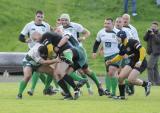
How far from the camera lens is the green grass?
3712cm

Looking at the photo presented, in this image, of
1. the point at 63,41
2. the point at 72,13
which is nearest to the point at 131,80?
the point at 63,41

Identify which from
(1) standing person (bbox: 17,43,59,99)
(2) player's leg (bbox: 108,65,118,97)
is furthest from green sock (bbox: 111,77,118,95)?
(1) standing person (bbox: 17,43,59,99)

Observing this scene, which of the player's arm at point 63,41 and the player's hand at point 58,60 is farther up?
the player's arm at point 63,41

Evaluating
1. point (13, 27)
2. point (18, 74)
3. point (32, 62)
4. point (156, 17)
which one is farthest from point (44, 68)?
point (156, 17)

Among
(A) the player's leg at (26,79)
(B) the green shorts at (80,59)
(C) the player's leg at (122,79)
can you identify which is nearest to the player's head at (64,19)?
(B) the green shorts at (80,59)

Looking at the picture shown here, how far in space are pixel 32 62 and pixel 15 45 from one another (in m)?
18.7

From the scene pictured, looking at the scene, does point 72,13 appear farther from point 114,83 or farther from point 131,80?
point 131,80

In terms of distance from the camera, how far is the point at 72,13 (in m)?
39.5

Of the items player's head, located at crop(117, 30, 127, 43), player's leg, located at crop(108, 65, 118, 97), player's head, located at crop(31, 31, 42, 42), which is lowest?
player's leg, located at crop(108, 65, 118, 97)

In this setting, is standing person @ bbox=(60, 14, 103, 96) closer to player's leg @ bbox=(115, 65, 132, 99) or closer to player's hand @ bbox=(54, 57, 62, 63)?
player's leg @ bbox=(115, 65, 132, 99)

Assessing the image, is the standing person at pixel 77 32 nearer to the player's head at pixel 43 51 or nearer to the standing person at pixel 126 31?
the standing person at pixel 126 31

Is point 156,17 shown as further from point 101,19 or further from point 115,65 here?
point 115,65

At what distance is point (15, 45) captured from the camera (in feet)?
116

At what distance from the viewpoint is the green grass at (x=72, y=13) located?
122 feet
